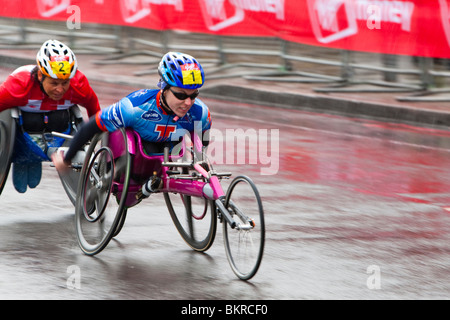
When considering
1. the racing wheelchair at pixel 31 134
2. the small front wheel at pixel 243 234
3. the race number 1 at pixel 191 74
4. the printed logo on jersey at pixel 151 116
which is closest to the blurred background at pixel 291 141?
the small front wheel at pixel 243 234

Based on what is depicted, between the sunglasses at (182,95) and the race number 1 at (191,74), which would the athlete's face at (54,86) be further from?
the race number 1 at (191,74)

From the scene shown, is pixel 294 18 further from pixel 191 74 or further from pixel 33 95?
pixel 191 74

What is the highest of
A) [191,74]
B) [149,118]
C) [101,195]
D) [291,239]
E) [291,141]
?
[191,74]

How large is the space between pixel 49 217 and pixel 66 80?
125 centimetres

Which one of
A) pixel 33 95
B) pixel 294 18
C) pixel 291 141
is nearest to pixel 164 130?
pixel 33 95

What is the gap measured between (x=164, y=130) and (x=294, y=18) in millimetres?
10370

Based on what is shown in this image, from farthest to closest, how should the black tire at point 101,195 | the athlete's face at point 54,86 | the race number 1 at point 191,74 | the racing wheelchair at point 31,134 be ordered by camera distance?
the racing wheelchair at point 31,134
the athlete's face at point 54,86
the black tire at point 101,195
the race number 1 at point 191,74

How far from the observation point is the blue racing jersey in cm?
684

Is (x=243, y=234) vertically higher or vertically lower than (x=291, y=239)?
higher

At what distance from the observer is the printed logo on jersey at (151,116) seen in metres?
6.85

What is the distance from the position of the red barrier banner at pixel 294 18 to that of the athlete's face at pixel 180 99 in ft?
28.6

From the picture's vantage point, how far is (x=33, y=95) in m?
8.14
